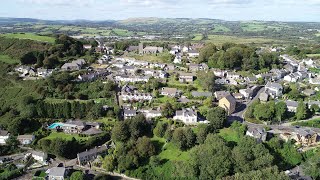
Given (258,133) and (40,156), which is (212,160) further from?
(40,156)

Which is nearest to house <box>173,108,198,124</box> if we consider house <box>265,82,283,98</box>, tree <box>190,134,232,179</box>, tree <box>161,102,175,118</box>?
tree <box>161,102,175,118</box>

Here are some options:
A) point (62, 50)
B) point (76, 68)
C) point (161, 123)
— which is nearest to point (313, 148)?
point (161, 123)

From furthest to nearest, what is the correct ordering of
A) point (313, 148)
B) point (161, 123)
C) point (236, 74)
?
point (236, 74), point (161, 123), point (313, 148)

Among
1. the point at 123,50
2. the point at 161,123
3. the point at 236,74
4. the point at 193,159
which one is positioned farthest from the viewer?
the point at 123,50

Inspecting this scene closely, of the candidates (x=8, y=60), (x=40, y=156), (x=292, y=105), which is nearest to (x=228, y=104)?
(x=292, y=105)

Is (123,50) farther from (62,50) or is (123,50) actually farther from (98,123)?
(98,123)

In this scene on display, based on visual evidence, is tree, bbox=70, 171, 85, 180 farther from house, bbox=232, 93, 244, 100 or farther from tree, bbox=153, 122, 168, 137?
house, bbox=232, 93, 244, 100
